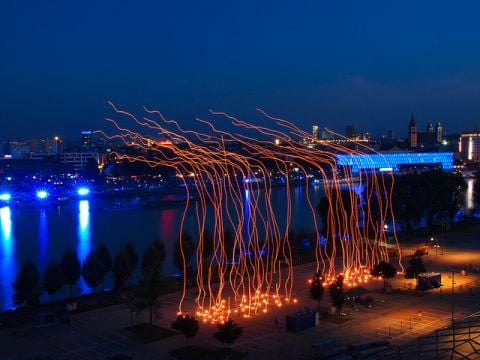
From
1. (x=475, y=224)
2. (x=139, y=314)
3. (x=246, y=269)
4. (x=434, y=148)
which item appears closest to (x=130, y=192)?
(x=475, y=224)

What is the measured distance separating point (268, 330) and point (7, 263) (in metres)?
4.97

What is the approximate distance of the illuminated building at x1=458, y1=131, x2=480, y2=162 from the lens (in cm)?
4116

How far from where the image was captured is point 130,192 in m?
19.5

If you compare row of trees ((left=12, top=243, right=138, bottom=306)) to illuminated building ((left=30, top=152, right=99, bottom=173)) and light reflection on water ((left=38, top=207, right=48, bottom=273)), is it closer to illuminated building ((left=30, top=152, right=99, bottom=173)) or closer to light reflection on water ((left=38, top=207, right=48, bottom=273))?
light reflection on water ((left=38, top=207, right=48, bottom=273))

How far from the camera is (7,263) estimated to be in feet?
26.5

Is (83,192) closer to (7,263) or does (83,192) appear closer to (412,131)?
(7,263)

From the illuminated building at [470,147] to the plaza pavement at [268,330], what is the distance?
3821 centimetres

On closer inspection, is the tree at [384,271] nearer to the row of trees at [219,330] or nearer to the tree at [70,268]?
the row of trees at [219,330]

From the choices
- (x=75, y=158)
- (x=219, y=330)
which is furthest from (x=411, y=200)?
(x=75, y=158)

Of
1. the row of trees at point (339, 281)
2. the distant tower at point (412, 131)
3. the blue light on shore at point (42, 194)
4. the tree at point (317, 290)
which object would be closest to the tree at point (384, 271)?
the row of trees at point (339, 281)

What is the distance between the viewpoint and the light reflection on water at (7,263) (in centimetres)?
614

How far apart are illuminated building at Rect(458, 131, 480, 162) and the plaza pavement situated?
38211mm

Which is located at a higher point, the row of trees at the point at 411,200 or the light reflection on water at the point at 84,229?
the row of trees at the point at 411,200

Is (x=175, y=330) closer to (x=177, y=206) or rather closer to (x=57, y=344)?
(x=57, y=344)
